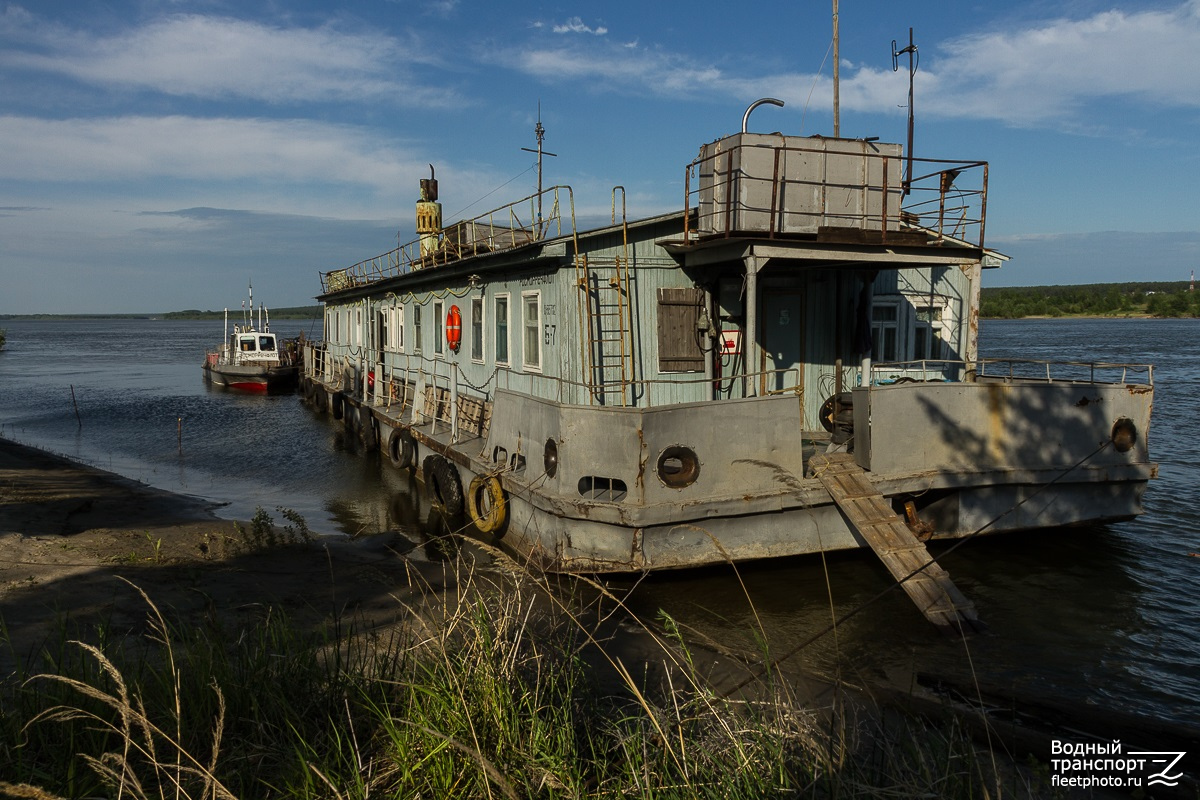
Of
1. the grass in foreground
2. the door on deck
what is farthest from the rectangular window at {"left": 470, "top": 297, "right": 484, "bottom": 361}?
the grass in foreground

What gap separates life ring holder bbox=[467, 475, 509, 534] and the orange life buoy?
5.28 m

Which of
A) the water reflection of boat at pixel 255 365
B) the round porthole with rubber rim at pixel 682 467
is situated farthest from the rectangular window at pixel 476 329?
the water reflection of boat at pixel 255 365

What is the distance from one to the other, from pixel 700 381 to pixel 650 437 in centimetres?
293

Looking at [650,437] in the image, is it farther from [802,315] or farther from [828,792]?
[828,792]

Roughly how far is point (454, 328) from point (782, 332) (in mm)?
6714

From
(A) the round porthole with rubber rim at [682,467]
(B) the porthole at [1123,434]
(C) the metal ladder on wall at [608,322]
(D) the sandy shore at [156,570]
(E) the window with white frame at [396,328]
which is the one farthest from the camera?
(E) the window with white frame at [396,328]

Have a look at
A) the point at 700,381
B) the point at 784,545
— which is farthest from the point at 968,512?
the point at 700,381

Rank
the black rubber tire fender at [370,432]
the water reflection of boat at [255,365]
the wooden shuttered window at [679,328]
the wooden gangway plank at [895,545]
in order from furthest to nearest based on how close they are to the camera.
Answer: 1. the water reflection of boat at [255,365]
2. the black rubber tire fender at [370,432]
3. the wooden shuttered window at [679,328]
4. the wooden gangway plank at [895,545]

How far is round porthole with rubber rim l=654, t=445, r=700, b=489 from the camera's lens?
29.6ft

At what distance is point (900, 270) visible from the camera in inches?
537

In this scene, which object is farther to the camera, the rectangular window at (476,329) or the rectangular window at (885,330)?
the rectangular window at (476,329)

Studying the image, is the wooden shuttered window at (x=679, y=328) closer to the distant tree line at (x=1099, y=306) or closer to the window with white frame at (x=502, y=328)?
the window with white frame at (x=502, y=328)

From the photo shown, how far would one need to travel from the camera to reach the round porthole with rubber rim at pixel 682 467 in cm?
903

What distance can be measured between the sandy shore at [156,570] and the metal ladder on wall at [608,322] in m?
3.43
